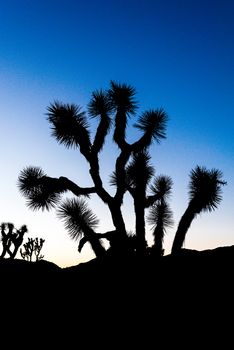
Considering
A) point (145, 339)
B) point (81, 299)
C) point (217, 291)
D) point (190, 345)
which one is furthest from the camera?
point (81, 299)

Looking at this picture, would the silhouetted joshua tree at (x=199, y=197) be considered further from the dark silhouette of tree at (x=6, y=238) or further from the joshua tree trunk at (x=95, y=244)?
the dark silhouette of tree at (x=6, y=238)

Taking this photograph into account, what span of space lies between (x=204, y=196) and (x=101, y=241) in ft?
9.67

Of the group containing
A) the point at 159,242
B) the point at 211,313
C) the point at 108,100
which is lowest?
the point at 211,313

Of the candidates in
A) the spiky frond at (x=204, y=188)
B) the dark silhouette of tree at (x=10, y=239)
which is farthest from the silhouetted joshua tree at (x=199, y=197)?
the dark silhouette of tree at (x=10, y=239)

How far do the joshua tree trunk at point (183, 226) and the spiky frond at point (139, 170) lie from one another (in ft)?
4.37

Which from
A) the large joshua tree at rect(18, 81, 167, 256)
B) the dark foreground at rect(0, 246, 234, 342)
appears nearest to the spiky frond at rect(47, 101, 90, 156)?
the large joshua tree at rect(18, 81, 167, 256)

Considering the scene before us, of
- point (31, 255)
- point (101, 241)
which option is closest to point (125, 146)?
point (101, 241)

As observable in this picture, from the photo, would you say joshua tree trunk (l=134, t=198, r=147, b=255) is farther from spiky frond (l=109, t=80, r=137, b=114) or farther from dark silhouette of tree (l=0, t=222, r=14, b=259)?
dark silhouette of tree (l=0, t=222, r=14, b=259)

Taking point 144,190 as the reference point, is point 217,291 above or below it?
below

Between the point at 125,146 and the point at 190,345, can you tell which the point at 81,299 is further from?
the point at 125,146

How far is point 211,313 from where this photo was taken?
13.8 feet

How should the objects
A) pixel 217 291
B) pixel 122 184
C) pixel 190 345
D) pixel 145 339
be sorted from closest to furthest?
1. pixel 190 345
2. pixel 145 339
3. pixel 217 291
4. pixel 122 184

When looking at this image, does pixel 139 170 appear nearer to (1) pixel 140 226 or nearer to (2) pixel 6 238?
(1) pixel 140 226

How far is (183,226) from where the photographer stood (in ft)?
30.4
